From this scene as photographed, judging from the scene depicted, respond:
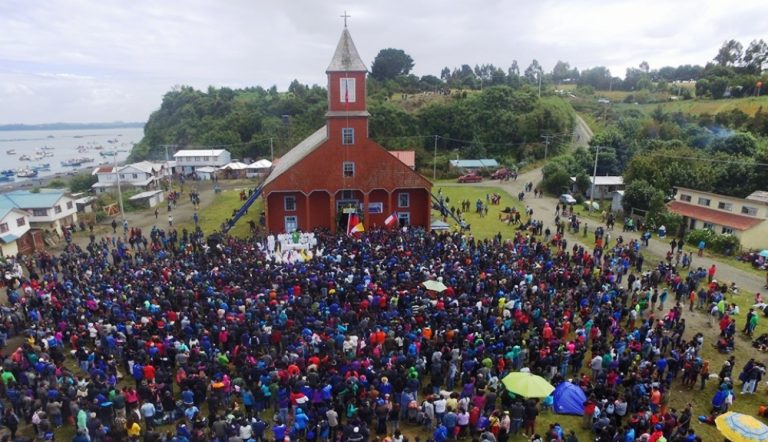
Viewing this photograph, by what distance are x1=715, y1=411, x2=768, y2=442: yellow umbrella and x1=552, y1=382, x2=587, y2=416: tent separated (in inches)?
130

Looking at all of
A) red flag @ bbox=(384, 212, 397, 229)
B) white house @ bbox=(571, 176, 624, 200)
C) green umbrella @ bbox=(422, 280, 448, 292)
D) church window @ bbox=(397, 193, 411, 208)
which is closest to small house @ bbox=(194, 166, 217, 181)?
church window @ bbox=(397, 193, 411, 208)

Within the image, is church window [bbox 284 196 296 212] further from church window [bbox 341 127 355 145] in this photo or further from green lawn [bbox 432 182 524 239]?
green lawn [bbox 432 182 524 239]

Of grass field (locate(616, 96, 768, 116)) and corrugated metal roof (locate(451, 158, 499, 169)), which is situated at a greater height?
grass field (locate(616, 96, 768, 116))

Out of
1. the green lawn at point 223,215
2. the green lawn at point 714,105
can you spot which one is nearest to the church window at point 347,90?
the green lawn at point 223,215

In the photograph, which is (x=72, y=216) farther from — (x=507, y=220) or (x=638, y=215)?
(x=638, y=215)

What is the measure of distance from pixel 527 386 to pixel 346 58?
28.3 metres

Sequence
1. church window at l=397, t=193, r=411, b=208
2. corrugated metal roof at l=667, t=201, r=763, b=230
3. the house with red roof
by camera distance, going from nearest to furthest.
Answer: the house with red roof → corrugated metal roof at l=667, t=201, r=763, b=230 → church window at l=397, t=193, r=411, b=208

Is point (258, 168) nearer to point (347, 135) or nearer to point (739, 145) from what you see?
point (347, 135)

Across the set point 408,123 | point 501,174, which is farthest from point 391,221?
point 408,123

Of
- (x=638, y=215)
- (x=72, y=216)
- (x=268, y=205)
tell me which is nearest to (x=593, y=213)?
(x=638, y=215)

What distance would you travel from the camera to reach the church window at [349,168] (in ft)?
114

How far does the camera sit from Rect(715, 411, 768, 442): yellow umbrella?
11.3m

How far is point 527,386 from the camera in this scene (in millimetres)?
13055

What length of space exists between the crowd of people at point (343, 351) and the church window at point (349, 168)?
11152 mm
